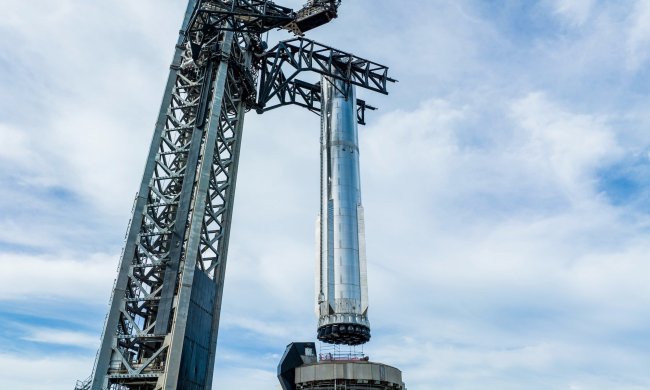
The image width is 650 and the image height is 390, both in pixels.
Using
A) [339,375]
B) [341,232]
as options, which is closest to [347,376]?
[339,375]

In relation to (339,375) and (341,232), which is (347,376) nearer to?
(339,375)

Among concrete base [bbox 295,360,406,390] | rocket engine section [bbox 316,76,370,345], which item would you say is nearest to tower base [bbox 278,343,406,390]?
concrete base [bbox 295,360,406,390]

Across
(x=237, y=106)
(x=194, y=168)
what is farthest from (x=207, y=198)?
(x=237, y=106)

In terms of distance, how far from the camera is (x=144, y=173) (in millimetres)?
37969

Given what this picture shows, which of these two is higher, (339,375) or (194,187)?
(194,187)

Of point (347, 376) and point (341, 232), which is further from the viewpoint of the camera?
point (341, 232)

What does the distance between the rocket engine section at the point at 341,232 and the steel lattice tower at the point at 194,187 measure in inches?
173

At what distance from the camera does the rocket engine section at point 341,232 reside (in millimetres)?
36656

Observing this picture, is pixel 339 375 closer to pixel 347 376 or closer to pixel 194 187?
pixel 347 376

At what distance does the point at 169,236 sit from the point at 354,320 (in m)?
13.5

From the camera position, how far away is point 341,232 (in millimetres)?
39344

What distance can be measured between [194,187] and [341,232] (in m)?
10.6

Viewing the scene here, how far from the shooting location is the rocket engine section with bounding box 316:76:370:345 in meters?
36.7

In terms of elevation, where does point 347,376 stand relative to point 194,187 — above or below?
below
